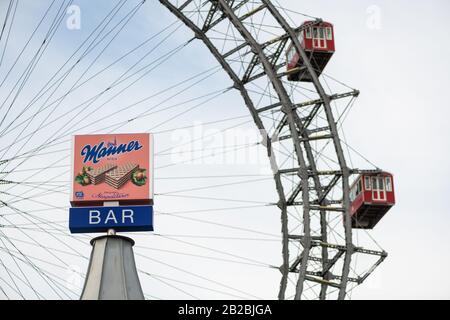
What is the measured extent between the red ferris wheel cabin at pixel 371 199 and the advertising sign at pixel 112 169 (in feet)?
43.5

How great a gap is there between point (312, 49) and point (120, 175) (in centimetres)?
1399

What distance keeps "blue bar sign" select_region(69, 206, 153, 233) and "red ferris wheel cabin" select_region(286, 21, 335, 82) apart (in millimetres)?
13060

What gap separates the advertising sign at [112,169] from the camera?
40.8 m

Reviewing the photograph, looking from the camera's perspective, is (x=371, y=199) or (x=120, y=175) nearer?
(x=120, y=175)

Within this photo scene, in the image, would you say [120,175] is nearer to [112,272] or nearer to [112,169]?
[112,169]

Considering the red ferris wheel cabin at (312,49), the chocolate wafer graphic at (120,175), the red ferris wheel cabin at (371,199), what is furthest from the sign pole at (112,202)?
the red ferris wheel cabin at (371,199)

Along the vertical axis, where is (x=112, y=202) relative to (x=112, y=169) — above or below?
below

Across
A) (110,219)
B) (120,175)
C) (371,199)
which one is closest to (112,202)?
(120,175)

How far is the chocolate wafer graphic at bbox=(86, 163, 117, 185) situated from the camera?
41.7m

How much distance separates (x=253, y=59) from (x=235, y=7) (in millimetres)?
2701

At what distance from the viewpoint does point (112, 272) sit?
36.0 meters
